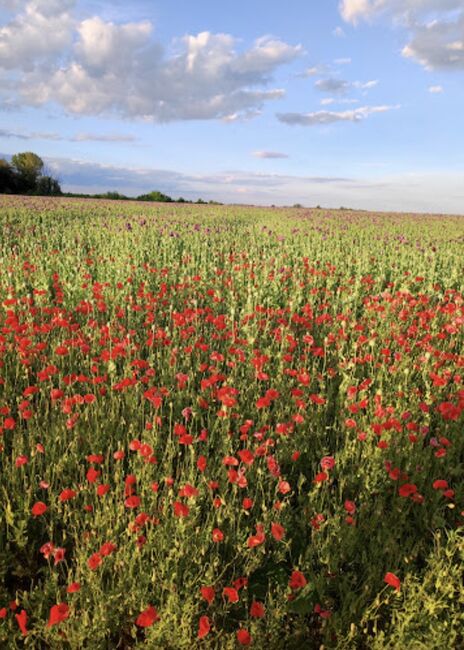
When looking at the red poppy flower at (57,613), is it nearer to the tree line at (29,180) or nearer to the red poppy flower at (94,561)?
the red poppy flower at (94,561)

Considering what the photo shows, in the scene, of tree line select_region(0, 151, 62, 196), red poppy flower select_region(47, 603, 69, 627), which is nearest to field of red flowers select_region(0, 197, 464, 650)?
red poppy flower select_region(47, 603, 69, 627)

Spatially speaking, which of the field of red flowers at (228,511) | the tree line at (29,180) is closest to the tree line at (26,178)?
the tree line at (29,180)

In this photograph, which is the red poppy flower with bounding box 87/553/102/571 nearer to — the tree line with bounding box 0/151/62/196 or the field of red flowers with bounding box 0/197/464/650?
the field of red flowers with bounding box 0/197/464/650

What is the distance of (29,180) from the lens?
52219mm

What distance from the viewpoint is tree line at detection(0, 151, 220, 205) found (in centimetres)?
4528

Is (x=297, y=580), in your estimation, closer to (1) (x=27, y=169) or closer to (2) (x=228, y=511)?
(2) (x=228, y=511)

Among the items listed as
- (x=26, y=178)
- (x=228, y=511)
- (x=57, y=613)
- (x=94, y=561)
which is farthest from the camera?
(x=26, y=178)

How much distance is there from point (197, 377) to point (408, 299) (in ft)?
10.5

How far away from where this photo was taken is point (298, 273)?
7.63 meters

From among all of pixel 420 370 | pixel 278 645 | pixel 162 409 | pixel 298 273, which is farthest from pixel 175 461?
pixel 298 273

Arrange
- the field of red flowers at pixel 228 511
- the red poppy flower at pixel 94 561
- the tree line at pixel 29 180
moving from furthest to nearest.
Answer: the tree line at pixel 29 180
the field of red flowers at pixel 228 511
the red poppy flower at pixel 94 561

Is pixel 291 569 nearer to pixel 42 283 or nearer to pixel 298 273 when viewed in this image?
pixel 42 283

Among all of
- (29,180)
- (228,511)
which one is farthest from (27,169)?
(228,511)

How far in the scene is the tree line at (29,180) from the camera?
4528 centimetres
